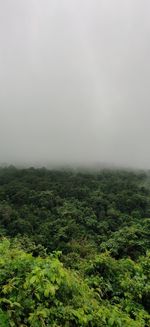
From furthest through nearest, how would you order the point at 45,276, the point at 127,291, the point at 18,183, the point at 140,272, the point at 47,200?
the point at 18,183
the point at 47,200
the point at 140,272
the point at 127,291
the point at 45,276

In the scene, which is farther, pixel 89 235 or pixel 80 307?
pixel 89 235

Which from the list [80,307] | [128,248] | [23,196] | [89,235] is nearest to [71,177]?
[23,196]

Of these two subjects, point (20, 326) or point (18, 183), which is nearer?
point (20, 326)

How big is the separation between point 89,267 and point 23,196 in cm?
6554

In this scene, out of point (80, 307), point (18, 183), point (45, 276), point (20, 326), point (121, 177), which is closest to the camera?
point (20, 326)

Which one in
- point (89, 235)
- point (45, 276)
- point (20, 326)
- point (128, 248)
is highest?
point (45, 276)

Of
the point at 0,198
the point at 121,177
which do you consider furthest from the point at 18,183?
the point at 121,177

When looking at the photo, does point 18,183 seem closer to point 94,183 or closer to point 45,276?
point 94,183

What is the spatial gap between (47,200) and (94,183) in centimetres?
1970

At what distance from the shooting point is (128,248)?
12781mm

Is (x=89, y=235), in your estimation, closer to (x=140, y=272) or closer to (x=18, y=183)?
(x=18, y=183)

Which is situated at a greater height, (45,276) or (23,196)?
(45,276)

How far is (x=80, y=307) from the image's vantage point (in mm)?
5586

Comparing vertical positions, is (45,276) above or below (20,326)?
above
